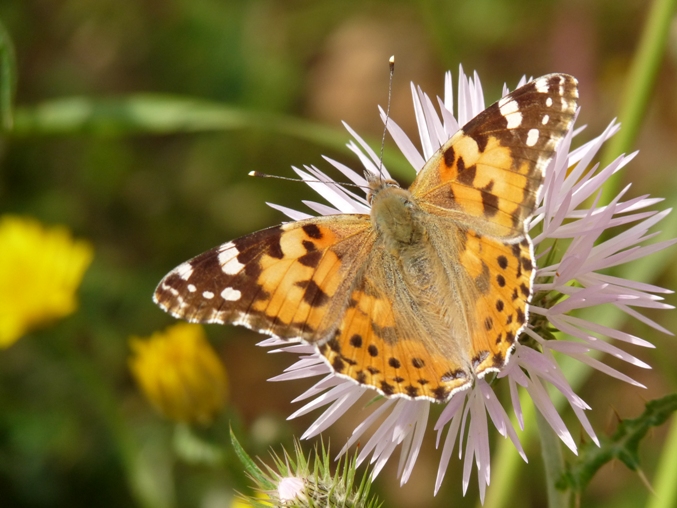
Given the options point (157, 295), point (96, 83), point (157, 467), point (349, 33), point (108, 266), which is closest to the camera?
point (157, 295)

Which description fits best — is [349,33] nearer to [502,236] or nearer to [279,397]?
[279,397]

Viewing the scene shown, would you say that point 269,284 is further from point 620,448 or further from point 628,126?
point 628,126

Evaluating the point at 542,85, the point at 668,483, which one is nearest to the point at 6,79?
the point at 542,85

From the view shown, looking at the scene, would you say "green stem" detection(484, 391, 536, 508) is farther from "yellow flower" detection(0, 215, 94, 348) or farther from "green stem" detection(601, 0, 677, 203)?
"yellow flower" detection(0, 215, 94, 348)

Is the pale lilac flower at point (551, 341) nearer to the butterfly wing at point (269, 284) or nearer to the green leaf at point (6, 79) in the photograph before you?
the butterfly wing at point (269, 284)

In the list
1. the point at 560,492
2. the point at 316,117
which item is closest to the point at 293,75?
the point at 316,117

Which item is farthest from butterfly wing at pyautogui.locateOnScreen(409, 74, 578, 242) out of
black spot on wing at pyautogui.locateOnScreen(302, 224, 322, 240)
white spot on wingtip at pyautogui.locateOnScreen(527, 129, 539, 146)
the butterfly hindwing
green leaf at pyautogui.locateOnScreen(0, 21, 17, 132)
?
green leaf at pyautogui.locateOnScreen(0, 21, 17, 132)
